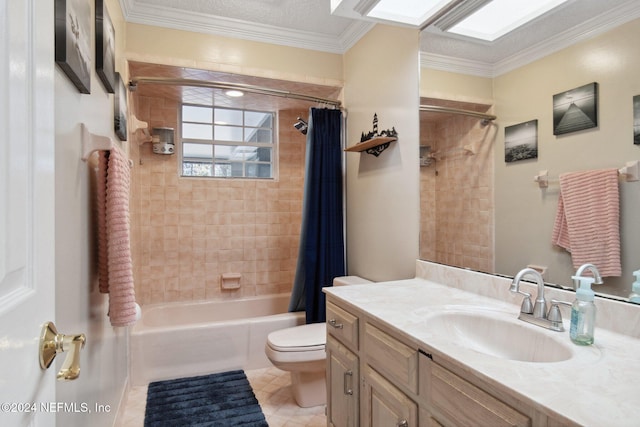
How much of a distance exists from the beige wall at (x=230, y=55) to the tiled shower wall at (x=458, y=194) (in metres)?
1.19

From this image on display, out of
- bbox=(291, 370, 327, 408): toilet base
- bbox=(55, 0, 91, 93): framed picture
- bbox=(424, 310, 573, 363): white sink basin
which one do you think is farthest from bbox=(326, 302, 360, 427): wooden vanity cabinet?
bbox=(55, 0, 91, 93): framed picture

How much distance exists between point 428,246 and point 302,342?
36.2 inches

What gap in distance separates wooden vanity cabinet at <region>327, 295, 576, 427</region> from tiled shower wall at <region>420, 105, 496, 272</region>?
2.19 feet

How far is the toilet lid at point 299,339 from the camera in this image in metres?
2.03

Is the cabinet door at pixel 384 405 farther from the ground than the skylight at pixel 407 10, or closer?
closer

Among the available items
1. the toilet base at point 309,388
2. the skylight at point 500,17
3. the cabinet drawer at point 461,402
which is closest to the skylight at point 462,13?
the skylight at point 500,17

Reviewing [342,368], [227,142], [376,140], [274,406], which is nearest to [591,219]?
[342,368]

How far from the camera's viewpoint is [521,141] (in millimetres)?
1448

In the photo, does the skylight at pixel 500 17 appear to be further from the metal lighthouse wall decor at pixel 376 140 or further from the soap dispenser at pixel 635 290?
the soap dispenser at pixel 635 290

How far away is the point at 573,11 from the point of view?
4.11ft

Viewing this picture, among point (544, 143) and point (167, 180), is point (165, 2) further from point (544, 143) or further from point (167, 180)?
point (544, 143)

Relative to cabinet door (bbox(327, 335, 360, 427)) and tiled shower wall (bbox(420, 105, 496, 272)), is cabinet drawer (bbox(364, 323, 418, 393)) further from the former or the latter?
tiled shower wall (bbox(420, 105, 496, 272))

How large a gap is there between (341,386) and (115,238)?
1.10 m

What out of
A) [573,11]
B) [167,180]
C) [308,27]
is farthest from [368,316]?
[167,180]
